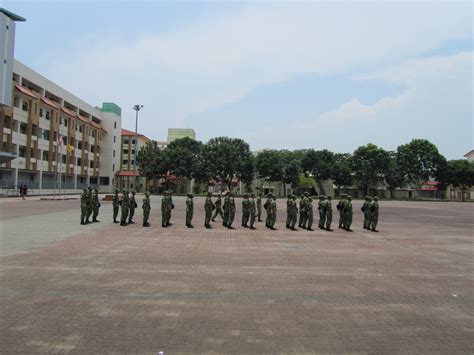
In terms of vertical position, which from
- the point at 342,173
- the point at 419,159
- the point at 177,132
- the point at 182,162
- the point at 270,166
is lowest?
the point at 342,173

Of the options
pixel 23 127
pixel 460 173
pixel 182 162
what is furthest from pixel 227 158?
pixel 460 173

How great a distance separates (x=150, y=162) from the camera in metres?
69.9

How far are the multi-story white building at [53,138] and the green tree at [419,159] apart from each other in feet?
173

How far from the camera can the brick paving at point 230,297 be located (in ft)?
15.3

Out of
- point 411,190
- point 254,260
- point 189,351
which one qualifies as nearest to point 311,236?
point 254,260

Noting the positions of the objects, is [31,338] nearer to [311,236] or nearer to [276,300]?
[276,300]

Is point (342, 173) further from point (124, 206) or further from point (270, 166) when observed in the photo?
point (124, 206)

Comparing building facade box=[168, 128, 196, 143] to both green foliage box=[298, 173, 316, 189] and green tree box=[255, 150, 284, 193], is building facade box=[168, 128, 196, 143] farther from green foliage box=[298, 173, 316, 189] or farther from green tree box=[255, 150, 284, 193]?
green foliage box=[298, 173, 316, 189]

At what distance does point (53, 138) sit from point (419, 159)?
60.0m

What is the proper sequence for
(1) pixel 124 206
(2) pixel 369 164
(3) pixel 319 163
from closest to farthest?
(1) pixel 124 206
(2) pixel 369 164
(3) pixel 319 163

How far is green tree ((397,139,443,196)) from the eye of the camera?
71.7 metres

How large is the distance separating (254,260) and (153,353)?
18.1 feet

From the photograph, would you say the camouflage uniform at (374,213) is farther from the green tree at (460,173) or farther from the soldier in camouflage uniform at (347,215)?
the green tree at (460,173)

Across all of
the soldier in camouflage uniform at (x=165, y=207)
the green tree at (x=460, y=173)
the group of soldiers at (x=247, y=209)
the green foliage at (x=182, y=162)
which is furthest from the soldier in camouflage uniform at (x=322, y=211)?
the green tree at (x=460, y=173)
